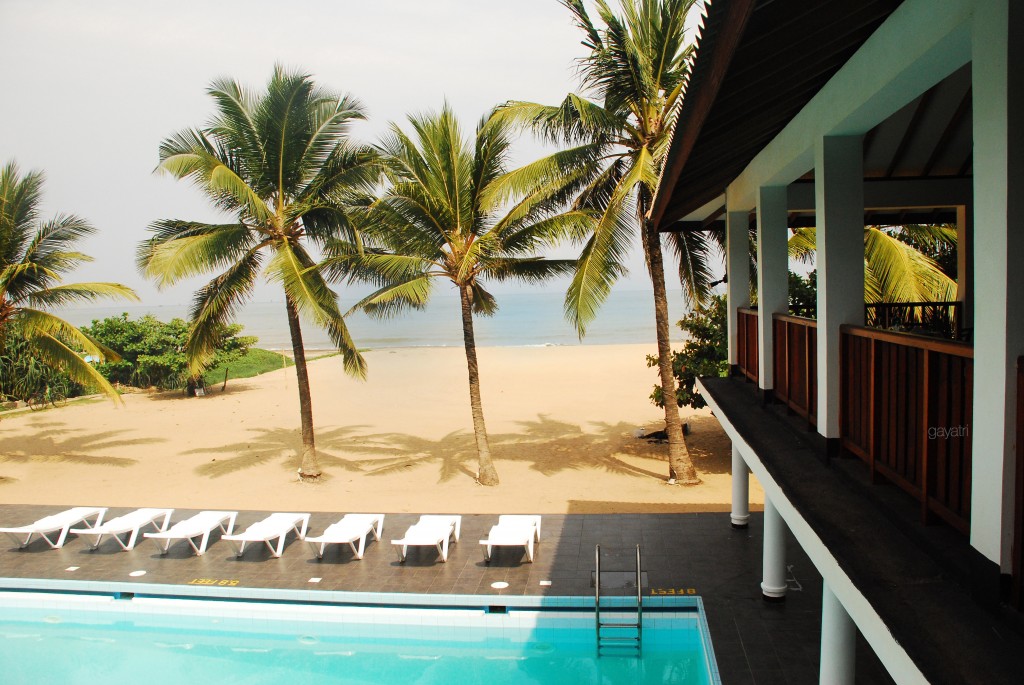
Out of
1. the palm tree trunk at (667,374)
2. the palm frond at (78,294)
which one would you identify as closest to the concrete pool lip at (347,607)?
the palm tree trunk at (667,374)

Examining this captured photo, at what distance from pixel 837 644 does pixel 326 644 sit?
21.0ft

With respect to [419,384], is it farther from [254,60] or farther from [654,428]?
[254,60]

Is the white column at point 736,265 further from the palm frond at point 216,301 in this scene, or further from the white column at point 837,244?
the palm frond at point 216,301

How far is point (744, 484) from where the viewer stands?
10.9 metres

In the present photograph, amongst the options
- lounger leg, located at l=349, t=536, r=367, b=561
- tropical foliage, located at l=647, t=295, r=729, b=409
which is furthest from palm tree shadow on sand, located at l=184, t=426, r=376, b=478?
tropical foliage, located at l=647, t=295, r=729, b=409

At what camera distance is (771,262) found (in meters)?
7.40

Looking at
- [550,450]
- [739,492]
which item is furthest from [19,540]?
[739,492]

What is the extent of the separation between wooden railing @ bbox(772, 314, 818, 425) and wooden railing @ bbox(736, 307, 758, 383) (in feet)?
3.66

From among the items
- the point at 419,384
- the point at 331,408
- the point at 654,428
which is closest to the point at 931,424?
the point at 654,428

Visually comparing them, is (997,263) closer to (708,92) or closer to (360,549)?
(708,92)

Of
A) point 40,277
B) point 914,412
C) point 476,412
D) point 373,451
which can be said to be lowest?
point 373,451

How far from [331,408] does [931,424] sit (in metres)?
26.9

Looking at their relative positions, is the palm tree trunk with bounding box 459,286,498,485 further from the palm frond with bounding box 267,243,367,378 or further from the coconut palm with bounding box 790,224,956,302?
the coconut palm with bounding box 790,224,956,302

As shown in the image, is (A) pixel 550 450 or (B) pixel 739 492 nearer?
(B) pixel 739 492
